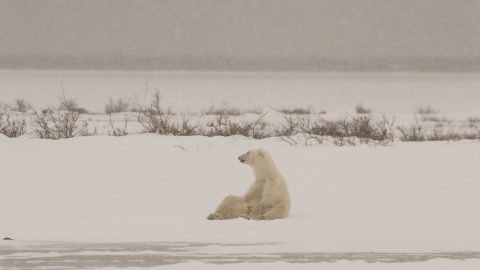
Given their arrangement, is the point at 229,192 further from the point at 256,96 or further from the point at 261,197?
the point at 256,96

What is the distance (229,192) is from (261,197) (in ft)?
10.8

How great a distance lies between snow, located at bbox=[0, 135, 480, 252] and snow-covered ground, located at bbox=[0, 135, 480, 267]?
0.05ft

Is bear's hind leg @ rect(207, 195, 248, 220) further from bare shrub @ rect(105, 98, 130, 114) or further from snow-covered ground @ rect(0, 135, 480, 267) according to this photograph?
bare shrub @ rect(105, 98, 130, 114)

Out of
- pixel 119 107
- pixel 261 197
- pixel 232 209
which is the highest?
pixel 119 107

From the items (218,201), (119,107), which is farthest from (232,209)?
(119,107)

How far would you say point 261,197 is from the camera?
10.9 meters

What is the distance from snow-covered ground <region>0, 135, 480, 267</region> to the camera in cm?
1010

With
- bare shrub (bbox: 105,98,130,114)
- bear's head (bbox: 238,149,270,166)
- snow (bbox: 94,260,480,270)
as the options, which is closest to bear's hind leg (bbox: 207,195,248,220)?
bear's head (bbox: 238,149,270,166)

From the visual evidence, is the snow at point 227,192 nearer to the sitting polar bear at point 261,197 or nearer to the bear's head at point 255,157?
the sitting polar bear at point 261,197

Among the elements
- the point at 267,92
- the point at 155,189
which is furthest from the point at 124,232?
the point at 267,92

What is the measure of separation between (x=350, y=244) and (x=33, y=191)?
631cm

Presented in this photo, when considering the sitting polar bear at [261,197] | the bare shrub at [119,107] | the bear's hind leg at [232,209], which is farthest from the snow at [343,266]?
the bare shrub at [119,107]

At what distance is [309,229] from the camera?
1059 cm

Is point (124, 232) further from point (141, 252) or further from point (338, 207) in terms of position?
point (338, 207)
